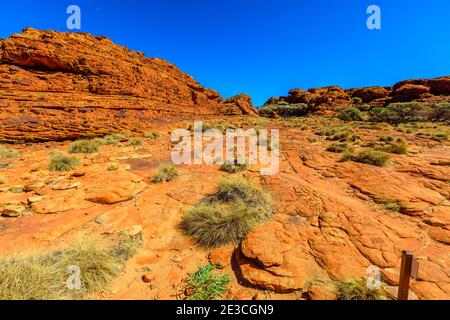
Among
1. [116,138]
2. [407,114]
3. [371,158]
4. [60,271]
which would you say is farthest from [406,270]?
[407,114]

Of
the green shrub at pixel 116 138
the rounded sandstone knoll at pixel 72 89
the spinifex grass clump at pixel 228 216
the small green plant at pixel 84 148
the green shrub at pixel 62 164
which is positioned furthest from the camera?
the rounded sandstone knoll at pixel 72 89

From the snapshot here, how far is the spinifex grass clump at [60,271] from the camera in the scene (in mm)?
2319

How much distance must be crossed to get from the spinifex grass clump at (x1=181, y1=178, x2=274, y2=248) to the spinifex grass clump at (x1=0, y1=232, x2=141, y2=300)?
115 cm

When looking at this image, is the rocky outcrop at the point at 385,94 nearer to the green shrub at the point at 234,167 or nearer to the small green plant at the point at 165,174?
the green shrub at the point at 234,167

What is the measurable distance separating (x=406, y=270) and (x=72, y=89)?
18.8 metres

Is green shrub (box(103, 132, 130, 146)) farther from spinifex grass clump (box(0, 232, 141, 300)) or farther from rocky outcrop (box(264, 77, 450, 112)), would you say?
rocky outcrop (box(264, 77, 450, 112))

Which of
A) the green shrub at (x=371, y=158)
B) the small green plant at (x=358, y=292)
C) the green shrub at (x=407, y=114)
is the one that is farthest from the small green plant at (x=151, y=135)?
the green shrub at (x=407, y=114)

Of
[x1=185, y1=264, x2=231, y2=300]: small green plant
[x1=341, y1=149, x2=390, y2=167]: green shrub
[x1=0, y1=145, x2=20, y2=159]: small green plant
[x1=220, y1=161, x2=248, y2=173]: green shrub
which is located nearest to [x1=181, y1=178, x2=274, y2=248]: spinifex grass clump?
[x1=185, y1=264, x2=231, y2=300]: small green plant

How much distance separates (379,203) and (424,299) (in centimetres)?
274

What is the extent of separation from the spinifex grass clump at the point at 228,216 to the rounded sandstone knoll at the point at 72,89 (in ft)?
38.1

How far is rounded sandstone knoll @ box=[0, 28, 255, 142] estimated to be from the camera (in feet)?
39.1

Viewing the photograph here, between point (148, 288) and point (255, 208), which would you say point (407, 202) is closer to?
point (255, 208)
